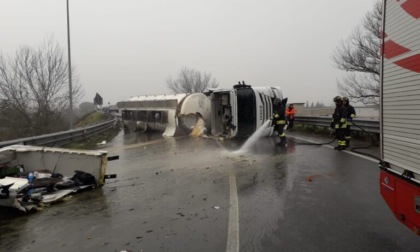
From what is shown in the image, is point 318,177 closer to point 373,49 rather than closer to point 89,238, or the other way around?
point 89,238

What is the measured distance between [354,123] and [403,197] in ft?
35.1

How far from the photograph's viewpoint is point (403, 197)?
3197 mm

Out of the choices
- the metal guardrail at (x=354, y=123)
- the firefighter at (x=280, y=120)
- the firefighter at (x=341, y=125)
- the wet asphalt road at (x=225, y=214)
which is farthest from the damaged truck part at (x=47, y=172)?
the metal guardrail at (x=354, y=123)

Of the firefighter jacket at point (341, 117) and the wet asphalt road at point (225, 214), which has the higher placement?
the firefighter jacket at point (341, 117)

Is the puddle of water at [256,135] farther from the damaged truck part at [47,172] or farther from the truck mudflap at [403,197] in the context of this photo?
the truck mudflap at [403,197]

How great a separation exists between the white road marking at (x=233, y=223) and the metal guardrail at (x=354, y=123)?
24.5 feet

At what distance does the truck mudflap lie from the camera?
2.98 meters

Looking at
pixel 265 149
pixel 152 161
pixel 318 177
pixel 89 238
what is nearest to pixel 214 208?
pixel 89 238

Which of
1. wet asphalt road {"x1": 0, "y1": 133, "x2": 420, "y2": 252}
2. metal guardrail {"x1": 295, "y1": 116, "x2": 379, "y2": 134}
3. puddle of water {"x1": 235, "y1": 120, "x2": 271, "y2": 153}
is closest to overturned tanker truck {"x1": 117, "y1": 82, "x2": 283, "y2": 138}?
puddle of water {"x1": 235, "y1": 120, "x2": 271, "y2": 153}

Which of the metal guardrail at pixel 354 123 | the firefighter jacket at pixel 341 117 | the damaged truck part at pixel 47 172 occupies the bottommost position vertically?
the damaged truck part at pixel 47 172

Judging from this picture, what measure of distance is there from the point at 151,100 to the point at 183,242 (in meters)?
17.4

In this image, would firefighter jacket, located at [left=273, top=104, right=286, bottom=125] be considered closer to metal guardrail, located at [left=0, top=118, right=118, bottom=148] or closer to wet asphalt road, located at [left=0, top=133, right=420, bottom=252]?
wet asphalt road, located at [left=0, top=133, right=420, bottom=252]

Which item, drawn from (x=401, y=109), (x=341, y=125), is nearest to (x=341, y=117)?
(x=341, y=125)

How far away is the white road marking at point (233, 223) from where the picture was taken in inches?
156
